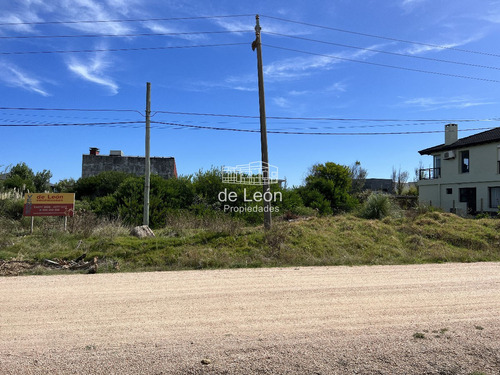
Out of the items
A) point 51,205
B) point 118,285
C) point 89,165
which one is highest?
point 89,165

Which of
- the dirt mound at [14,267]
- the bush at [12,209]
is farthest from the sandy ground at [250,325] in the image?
the bush at [12,209]

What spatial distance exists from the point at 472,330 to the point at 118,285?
6536 millimetres

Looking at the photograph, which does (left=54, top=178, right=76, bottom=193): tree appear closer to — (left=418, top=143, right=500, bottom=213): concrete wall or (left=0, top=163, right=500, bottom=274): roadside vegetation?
(left=0, top=163, right=500, bottom=274): roadside vegetation

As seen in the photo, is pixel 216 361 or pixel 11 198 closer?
pixel 216 361

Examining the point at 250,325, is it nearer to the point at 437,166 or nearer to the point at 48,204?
the point at 48,204

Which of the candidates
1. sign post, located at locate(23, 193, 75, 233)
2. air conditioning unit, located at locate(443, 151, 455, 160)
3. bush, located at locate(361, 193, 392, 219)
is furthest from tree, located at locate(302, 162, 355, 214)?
sign post, located at locate(23, 193, 75, 233)

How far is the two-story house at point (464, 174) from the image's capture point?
93.1ft

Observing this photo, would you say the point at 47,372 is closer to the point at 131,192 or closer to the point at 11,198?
the point at 131,192

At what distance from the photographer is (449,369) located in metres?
4.01

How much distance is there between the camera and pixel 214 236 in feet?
44.4

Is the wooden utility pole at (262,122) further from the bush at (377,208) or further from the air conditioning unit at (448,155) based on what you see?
the air conditioning unit at (448,155)

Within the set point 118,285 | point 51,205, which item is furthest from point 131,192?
point 118,285

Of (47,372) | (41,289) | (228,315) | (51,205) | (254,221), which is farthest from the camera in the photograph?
(254,221)

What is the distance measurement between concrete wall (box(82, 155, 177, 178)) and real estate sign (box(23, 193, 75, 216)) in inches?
863
